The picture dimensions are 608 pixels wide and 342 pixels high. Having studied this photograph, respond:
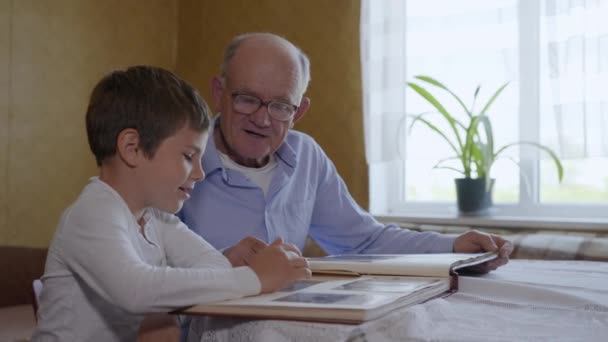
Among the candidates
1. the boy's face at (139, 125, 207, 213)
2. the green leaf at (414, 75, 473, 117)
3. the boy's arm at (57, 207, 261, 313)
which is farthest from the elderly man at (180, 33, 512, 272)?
the green leaf at (414, 75, 473, 117)

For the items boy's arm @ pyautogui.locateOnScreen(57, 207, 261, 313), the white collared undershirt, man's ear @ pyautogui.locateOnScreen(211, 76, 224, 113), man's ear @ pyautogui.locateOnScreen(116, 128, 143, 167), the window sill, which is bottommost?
the window sill

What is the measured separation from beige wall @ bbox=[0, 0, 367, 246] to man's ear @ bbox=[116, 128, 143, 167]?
1813mm

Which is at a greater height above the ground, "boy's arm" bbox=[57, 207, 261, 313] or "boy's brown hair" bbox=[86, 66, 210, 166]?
"boy's brown hair" bbox=[86, 66, 210, 166]

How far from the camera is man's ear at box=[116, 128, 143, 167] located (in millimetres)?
1021

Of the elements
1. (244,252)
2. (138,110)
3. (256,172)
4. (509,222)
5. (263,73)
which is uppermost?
(263,73)

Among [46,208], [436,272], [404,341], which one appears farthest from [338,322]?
[46,208]

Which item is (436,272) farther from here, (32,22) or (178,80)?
(32,22)

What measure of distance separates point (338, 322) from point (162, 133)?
0.48 m

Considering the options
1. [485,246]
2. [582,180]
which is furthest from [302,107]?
[582,180]

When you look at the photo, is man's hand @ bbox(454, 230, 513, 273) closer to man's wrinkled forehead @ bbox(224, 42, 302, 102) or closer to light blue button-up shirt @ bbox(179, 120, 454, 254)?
light blue button-up shirt @ bbox(179, 120, 454, 254)

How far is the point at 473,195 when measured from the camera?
246 cm

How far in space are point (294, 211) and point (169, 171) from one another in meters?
0.70

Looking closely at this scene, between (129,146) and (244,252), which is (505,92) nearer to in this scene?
(244,252)

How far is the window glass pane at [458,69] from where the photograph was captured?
255 cm
